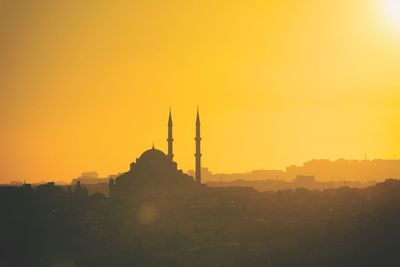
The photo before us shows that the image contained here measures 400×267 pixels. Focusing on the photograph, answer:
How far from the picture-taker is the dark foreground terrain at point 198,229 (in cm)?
6588

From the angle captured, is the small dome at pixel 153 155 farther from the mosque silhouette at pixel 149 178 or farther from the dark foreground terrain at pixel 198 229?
the dark foreground terrain at pixel 198 229

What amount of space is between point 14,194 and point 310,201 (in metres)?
29.1

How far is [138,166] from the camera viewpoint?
9206 cm

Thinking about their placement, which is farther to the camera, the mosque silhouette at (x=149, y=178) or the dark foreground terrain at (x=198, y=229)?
the mosque silhouette at (x=149, y=178)

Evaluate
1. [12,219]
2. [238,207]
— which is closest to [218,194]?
[238,207]

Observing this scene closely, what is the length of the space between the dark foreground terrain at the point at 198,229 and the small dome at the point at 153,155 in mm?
4076

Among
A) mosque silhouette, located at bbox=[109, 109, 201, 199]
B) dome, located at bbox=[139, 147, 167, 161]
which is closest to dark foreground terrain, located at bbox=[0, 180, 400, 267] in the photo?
mosque silhouette, located at bbox=[109, 109, 201, 199]

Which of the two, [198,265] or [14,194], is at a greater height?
[14,194]

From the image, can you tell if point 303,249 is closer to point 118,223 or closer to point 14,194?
point 118,223

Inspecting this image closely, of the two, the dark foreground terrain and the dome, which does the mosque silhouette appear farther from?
the dark foreground terrain

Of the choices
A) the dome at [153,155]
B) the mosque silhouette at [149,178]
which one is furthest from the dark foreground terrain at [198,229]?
the dome at [153,155]

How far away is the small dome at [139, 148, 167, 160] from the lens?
3620 inches

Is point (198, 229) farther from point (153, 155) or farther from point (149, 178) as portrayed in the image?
point (153, 155)

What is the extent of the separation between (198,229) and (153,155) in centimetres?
1834
